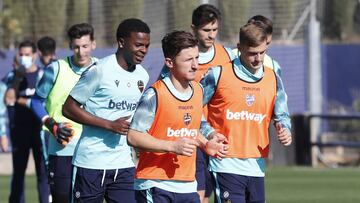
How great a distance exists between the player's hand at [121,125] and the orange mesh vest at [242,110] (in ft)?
3.18

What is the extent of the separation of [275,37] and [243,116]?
1679cm

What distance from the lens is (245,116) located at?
998 centimetres

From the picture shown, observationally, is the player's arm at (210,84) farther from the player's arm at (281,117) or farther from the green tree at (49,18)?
the green tree at (49,18)

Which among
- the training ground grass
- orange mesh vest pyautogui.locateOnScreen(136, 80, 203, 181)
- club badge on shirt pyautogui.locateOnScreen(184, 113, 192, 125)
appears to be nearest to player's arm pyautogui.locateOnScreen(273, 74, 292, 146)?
orange mesh vest pyautogui.locateOnScreen(136, 80, 203, 181)

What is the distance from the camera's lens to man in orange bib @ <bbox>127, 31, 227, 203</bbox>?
29.0 feet

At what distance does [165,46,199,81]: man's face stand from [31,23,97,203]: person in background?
2067mm

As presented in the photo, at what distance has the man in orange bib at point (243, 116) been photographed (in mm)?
9977

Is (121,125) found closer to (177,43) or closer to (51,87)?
(177,43)

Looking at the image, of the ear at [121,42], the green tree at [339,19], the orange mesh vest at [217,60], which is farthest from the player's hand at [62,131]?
the green tree at [339,19]

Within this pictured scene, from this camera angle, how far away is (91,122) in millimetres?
9656

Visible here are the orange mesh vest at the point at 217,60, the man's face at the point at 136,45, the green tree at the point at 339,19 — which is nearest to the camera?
Answer: the man's face at the point at 136,45

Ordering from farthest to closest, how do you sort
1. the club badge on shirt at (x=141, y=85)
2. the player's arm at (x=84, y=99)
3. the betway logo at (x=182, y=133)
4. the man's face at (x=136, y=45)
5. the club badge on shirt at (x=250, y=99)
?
1. the club badge on shirt at (x=250, y=99)
2. the club badge on shirt at (x=141, y=85)
3. the player's arm at (x=84, y=99)
4. the man's face at (x=136, y=45)
5. the betway logo at (x=182, y=133)

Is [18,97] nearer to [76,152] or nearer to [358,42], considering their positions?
[76,152]

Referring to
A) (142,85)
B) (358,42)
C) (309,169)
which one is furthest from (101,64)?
(358,42)
